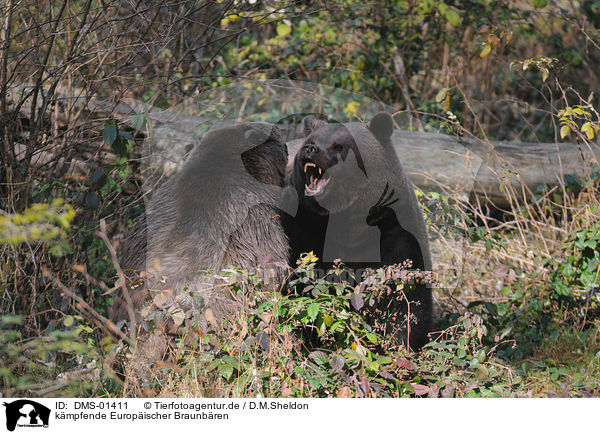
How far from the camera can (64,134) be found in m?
5.11

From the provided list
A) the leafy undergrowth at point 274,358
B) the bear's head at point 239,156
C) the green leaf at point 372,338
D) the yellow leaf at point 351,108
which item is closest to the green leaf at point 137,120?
the bear's head at point 239,156

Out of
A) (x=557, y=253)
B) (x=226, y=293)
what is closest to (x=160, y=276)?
(x=226, y=293)

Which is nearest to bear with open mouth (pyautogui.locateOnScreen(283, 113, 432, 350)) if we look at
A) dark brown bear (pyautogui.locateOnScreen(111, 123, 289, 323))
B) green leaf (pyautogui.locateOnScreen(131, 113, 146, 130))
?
dark brown bear (pyautogui.locateOnScreen(111, 123, 289, 323))

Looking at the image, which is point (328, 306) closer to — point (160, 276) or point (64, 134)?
point (160, 276)

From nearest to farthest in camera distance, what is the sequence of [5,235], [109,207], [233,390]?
[233,390], [5,235], [109,207]

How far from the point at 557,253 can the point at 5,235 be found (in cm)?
460

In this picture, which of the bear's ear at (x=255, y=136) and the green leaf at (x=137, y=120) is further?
the bear's ear at (x=255, y=136)

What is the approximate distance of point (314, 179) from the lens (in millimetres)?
4895

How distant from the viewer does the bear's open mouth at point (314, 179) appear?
4.81 meters

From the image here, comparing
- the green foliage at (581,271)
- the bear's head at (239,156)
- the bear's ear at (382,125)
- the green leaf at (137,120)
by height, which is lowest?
the green foliage at (581,271)

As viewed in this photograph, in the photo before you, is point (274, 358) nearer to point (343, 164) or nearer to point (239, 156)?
point (343, 164)

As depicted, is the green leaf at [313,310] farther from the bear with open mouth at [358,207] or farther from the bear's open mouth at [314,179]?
the bear's open mouth at [314,179]
